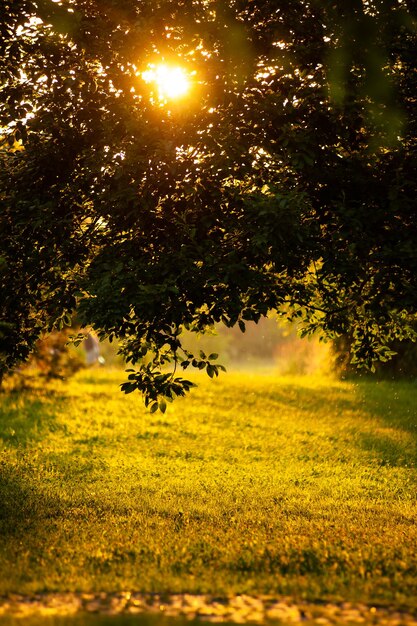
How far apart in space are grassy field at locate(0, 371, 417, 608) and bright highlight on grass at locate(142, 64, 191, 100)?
5.61 metres

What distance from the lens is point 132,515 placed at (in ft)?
39.8

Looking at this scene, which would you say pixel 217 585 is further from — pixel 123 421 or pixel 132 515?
pixel 123 421

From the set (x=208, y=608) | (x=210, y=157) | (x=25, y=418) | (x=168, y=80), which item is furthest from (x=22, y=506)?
(x=25, y=418)

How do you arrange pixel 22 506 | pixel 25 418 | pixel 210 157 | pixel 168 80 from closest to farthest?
pixel 210 157 → pixel 168 80 → pixel 22 506 → pixel 25 418

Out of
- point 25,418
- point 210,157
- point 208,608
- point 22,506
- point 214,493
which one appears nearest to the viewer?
point 208,608

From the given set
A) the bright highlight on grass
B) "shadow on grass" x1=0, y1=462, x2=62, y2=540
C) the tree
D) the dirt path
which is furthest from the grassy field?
the bright highlight on grass

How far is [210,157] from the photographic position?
1073 cm

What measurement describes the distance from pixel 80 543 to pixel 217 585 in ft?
7.38

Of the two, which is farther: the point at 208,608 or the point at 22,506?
the point at 22,506

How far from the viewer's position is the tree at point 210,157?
10.5 m

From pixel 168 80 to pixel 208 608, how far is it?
257 inches

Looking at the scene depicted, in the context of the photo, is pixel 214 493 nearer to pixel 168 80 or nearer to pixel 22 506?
A: pixel 22 506

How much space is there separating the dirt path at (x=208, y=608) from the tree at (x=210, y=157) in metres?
2.98

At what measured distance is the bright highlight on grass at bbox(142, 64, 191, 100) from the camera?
11047mm
